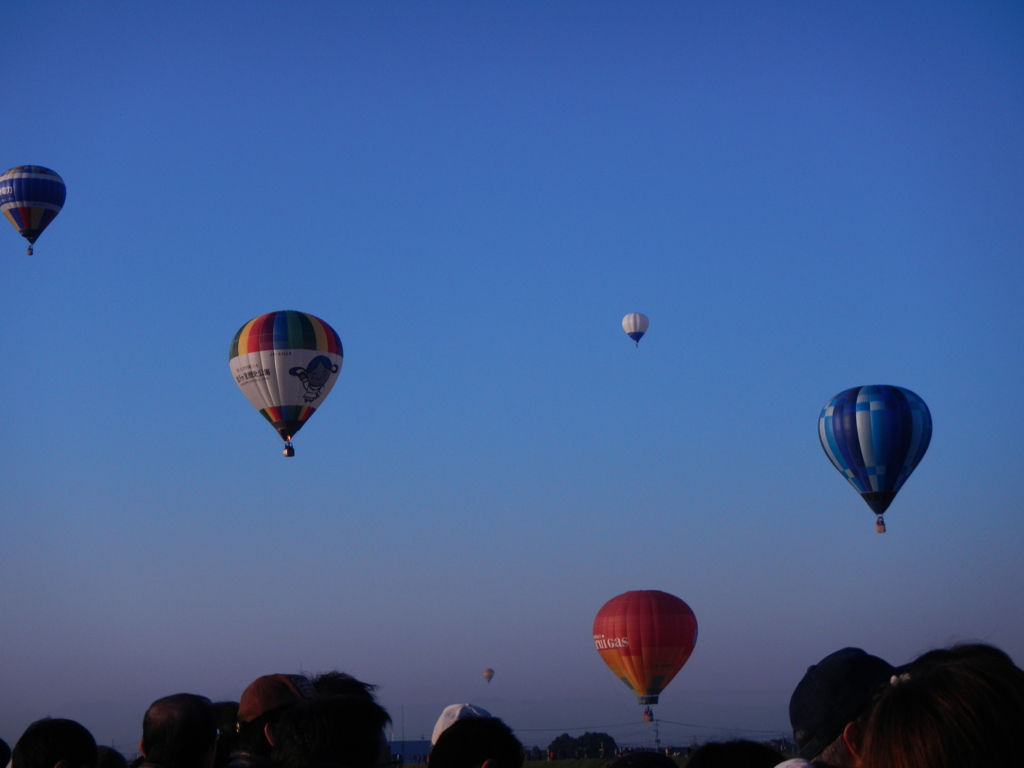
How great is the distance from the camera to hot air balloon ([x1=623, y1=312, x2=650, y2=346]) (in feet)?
157

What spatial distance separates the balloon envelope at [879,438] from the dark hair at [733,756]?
1121 inches

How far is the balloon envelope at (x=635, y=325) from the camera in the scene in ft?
157

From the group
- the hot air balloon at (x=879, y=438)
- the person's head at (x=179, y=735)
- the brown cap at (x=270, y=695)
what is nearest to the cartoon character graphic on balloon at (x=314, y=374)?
the hot air balloon at (x=879, y=438)

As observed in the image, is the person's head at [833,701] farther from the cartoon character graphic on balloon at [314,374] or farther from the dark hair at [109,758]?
the cartoon character graphic on balloon at [314,374]

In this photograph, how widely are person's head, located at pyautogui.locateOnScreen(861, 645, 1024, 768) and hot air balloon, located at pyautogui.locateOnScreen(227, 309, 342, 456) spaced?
92.0ft

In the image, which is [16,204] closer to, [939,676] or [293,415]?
[293,415]

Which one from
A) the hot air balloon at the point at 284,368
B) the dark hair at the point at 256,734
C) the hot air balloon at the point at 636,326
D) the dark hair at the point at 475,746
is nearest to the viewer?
the dark hair at the point at 475,746

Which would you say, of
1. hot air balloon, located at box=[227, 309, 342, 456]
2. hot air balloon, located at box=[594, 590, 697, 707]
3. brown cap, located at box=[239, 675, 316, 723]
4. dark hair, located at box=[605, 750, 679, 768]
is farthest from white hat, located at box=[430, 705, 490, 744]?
hot air balloon, located at box=[594, 590, 697, 707]

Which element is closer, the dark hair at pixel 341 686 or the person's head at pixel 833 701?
the person's head at pixel 833 701

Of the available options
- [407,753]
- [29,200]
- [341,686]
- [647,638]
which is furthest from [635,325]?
[341,686]

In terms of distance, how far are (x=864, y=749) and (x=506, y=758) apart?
1896 mm

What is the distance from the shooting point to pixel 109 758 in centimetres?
484

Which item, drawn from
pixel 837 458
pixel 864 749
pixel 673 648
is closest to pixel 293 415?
pixel 673 648

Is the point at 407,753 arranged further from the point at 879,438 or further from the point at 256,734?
the point at 879,438
